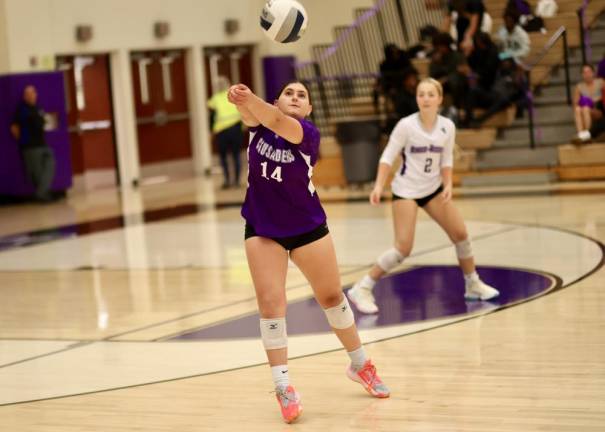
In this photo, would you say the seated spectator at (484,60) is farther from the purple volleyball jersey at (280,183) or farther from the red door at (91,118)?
the purple volleyball jersey at (280,183)

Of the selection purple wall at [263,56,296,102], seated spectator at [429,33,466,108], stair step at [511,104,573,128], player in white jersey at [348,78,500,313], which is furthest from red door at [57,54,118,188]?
player in white jersey at [348,78,500,313]

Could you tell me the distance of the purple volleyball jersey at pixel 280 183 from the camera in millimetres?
6137

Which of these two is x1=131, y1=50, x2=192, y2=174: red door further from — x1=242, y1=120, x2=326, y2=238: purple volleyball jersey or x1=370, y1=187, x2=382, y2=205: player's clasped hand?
x1=242, y1=120, x2=326, y2=238: purple volleyball jersey

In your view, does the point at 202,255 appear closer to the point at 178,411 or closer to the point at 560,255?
the point at 560,255

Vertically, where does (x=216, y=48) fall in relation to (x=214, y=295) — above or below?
above

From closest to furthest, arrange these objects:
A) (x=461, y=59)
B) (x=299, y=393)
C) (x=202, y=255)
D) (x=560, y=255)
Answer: (x=299, y=393), (x=560, y=255), (x=202, y=255), (x=461, y=59)

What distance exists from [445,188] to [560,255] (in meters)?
2.45

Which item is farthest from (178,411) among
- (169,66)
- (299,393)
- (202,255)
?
(169,66)

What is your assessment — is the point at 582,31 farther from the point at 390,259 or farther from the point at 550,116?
the point at 390,259

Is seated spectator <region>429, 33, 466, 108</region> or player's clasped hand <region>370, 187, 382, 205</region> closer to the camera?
player's clasped hand <region>370, 187, 382, 205</region>

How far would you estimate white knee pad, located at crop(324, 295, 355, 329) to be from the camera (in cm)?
640

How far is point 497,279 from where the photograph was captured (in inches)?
395

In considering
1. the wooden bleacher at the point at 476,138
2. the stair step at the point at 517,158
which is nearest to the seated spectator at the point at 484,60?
the wooden bleacher at the point at 476,138

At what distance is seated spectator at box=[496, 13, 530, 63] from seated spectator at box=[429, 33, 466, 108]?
838 mm
